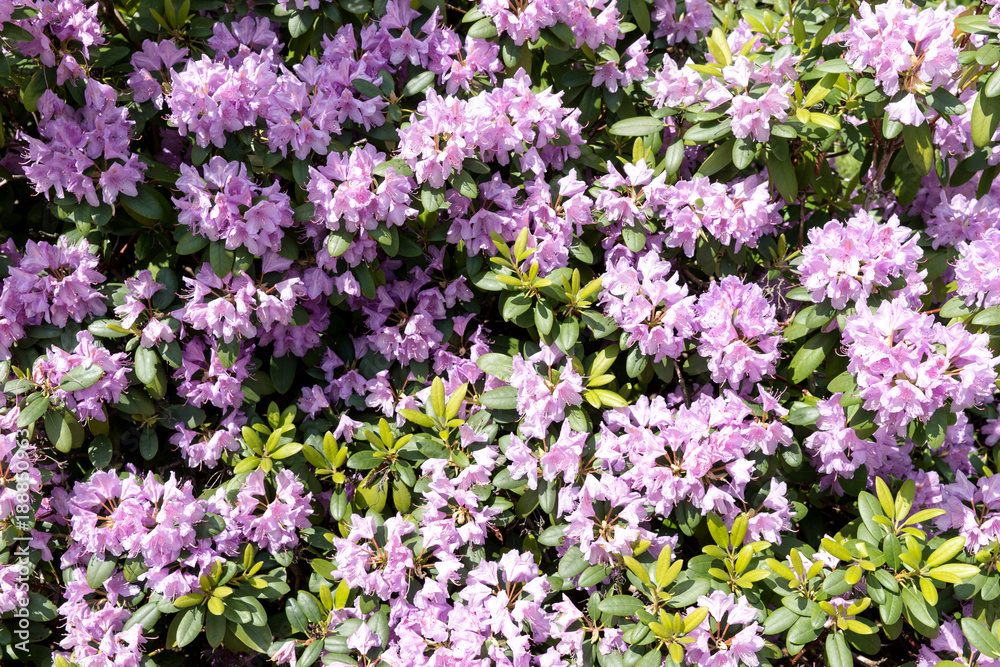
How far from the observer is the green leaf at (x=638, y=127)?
2.28m

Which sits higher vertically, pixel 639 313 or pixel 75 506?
pixel 639 313

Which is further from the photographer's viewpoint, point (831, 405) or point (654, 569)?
point (831, 405)

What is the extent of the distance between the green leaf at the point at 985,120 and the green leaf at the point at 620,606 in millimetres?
1490

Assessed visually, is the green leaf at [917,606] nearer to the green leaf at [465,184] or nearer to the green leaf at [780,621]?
the green leaf at [780,621]

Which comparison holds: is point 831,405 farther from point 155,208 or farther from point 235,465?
point 155,208

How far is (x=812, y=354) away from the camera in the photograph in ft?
7.00

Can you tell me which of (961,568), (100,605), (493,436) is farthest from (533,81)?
(100,605)

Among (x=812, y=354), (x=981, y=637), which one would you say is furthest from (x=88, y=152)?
(x=981, y=637)

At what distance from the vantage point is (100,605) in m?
2.15

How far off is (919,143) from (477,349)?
51.8 inches

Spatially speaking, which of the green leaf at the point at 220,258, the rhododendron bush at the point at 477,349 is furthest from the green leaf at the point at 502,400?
the green leaf at the point at 220,258

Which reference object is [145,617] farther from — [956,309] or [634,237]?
[956,309]

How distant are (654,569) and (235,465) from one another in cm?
116

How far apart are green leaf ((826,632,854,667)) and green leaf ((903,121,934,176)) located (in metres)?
1.24
